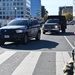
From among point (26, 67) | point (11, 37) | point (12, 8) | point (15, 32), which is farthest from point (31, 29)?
point (12, 8)

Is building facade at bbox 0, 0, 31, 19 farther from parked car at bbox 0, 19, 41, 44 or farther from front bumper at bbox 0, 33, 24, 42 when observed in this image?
front bumper at bbox 0, 33, 24, 42

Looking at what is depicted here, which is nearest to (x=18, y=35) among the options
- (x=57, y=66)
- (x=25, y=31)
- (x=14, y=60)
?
(x=25, y=31)

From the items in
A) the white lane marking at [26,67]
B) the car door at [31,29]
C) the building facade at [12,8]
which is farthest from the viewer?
the building facade at [12,8]

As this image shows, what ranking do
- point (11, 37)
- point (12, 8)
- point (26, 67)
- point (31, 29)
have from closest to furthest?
1. point (26, 67)
2. point (11, 37)
3. point (31, 29)
4. point (12, 8)

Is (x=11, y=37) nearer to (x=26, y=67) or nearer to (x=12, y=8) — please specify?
(x=26, y=67)

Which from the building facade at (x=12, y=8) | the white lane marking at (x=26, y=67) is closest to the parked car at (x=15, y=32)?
the white lane marking at (x=26, y=67)

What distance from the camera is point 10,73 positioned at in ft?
28.2

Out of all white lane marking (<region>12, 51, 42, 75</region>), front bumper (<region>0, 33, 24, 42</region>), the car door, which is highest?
the car door

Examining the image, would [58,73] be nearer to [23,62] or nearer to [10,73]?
[10,73]

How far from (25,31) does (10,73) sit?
389 inches

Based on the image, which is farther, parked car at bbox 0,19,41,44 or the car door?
the car door

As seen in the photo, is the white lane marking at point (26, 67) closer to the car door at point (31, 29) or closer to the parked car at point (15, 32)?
the parked car at point (15, 32)

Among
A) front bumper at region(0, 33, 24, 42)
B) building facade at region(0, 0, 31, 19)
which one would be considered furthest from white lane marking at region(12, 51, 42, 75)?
building facade at region(0, 0, 31, 19)

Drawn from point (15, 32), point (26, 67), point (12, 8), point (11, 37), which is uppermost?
point (12, 8)
